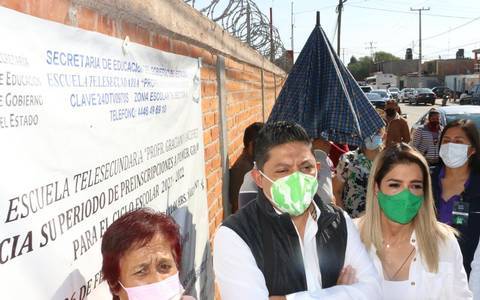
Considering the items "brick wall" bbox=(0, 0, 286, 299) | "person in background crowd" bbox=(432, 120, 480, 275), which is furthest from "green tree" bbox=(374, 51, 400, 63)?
"person in background crowd" bbox=(432, 120, 480, 275)

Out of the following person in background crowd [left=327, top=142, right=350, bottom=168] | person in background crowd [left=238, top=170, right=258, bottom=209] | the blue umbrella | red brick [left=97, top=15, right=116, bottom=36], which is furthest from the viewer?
person in background crowd [left=327, top=142, right=350, bottom=168]

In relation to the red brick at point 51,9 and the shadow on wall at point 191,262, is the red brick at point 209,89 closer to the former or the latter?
the shadow on wall at point 191,262

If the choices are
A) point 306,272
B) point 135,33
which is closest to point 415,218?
point 306,272

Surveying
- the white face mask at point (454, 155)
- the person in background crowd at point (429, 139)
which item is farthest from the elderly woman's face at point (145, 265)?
the person in background crowd at point (429, 139)

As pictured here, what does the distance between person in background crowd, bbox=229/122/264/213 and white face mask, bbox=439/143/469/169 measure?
1.49m

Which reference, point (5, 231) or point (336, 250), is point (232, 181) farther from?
point (5, 231)

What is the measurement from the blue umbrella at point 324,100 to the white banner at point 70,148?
1.62m

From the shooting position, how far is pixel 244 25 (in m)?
5.76

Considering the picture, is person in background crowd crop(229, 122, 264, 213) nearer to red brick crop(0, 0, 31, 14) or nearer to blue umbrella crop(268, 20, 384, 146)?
blue umbrella crop(268, 20, 384, 146)

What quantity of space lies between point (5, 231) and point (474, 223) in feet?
9.83

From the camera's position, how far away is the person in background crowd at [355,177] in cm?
431

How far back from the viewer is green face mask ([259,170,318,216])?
2219mm

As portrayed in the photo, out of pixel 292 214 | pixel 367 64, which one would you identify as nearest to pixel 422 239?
pixel 292 214

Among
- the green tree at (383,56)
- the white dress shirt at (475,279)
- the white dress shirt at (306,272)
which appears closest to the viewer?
the white dress shirt at (306,272)
